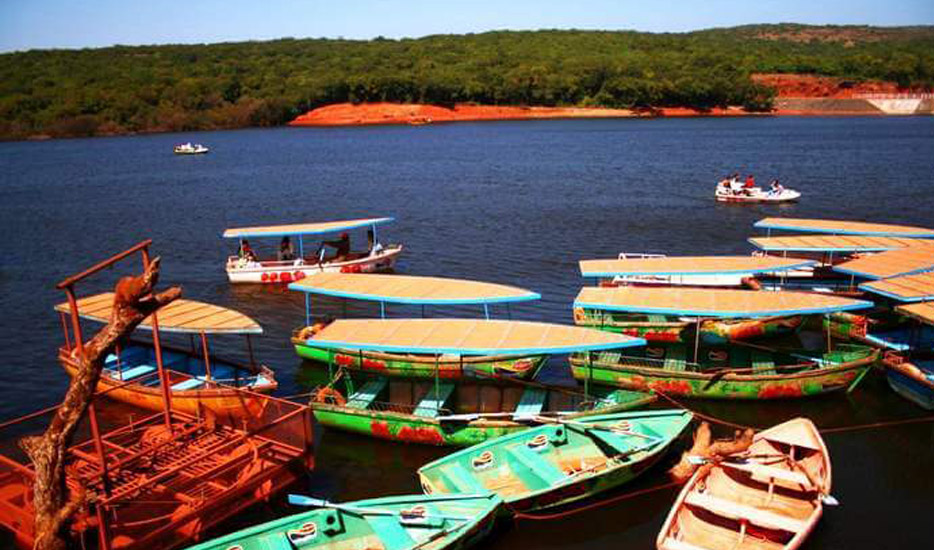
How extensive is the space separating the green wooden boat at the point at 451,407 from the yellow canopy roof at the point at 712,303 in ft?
8.55

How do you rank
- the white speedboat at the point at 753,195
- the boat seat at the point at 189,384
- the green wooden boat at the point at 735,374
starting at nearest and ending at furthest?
1. the boat seat at the point at 189,384
2. the green wooden boat at the point at 735,374
3. the white speedboat at the point at 753,195

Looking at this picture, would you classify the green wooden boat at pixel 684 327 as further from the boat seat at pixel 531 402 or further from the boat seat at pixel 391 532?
the boat seat at pixel 391 532

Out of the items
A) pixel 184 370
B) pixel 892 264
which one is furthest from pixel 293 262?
pixel 892 264

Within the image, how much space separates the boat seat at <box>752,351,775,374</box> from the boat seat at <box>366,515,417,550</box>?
11.2 m

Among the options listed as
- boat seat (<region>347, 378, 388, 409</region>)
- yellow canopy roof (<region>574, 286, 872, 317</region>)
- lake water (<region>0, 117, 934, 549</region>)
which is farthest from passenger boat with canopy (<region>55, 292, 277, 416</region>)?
yellow canopy roof (<region>574, 286, 872, 317</region>)

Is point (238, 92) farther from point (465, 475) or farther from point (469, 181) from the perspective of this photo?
point (465, 475)

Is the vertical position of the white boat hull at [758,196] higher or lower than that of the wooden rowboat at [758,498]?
higher

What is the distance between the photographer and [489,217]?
48750 mm

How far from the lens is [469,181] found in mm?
65750

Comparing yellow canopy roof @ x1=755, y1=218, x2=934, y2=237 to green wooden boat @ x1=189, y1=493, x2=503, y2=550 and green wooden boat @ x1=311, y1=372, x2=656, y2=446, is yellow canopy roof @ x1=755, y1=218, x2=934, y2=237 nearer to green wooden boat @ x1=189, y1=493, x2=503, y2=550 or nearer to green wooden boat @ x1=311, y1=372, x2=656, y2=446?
green wooden boat @ x1=311, y1=372, x2=656, y2=446

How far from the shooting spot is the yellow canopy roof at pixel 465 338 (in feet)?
56.8

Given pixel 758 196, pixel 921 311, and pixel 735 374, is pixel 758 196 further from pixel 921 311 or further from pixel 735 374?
pixel 735 374

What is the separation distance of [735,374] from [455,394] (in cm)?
746

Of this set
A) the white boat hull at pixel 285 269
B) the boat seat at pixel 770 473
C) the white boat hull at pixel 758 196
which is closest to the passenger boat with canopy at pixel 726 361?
the boat seat at pixel 770 473
